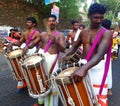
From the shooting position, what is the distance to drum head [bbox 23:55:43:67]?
13.9 feet

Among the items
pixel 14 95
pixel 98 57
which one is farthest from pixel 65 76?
pixel 14 95

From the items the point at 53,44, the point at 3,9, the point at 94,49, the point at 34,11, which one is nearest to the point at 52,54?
the point at 53,44

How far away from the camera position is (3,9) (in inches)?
725

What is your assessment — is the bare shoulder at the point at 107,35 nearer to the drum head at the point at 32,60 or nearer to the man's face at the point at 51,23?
the drum head at the point at 32,60

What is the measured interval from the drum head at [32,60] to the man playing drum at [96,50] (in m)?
0.84

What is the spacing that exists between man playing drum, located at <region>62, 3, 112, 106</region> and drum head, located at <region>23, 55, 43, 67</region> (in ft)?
2.76

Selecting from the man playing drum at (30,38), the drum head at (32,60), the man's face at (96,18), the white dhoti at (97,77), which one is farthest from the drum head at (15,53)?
the man's face at (96,18)

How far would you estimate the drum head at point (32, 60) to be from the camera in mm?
4225

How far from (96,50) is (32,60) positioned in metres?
1.28

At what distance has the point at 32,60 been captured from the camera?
434 cm

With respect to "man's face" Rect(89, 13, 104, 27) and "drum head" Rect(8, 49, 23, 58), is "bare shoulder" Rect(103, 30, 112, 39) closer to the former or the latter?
"man's face" Rect(89, 13, 104, 27)

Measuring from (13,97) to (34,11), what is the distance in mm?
16774

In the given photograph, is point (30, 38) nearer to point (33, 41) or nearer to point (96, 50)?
point (33, 41)

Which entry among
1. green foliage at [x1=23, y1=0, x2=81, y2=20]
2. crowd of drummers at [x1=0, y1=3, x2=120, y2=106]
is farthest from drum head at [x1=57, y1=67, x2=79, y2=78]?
green foliage at [x1=23, y1=0, x2=81, y2=20]
